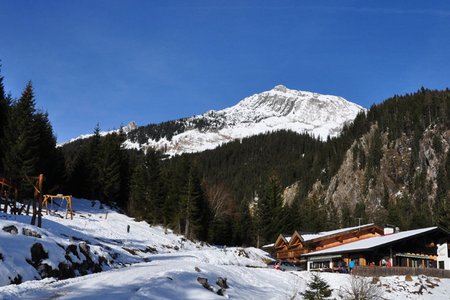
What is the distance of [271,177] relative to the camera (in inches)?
3506

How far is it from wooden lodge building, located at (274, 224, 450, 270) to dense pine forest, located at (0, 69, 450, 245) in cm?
2240

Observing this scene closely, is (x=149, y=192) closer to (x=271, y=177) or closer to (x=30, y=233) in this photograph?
(x=271, y=177)

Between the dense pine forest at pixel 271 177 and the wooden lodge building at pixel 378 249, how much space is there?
73.5 feet

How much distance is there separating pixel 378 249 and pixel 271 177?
42.8 meters

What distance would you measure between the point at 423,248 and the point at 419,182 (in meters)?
96.5

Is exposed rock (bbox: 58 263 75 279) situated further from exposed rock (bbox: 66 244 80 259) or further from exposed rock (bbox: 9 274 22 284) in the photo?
exposed rock (bbox: 9 274 22 284)

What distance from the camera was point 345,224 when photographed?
429 feet

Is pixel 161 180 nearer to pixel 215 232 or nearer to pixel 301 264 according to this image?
pixel 215 232

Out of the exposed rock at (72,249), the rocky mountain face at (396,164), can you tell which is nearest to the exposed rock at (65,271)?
the exposed rock at (72,249)

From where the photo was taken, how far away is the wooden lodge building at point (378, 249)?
1850 inches

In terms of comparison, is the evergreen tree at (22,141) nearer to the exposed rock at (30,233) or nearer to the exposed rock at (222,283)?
the exposed rock at (30,233)

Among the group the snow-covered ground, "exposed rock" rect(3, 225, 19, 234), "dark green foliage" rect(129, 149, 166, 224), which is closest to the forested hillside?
"dark green foliage" rect(129, 149, 166, 224)

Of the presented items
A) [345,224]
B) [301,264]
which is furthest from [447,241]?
[345,224]

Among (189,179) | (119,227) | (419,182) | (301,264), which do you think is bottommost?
(301,264)
